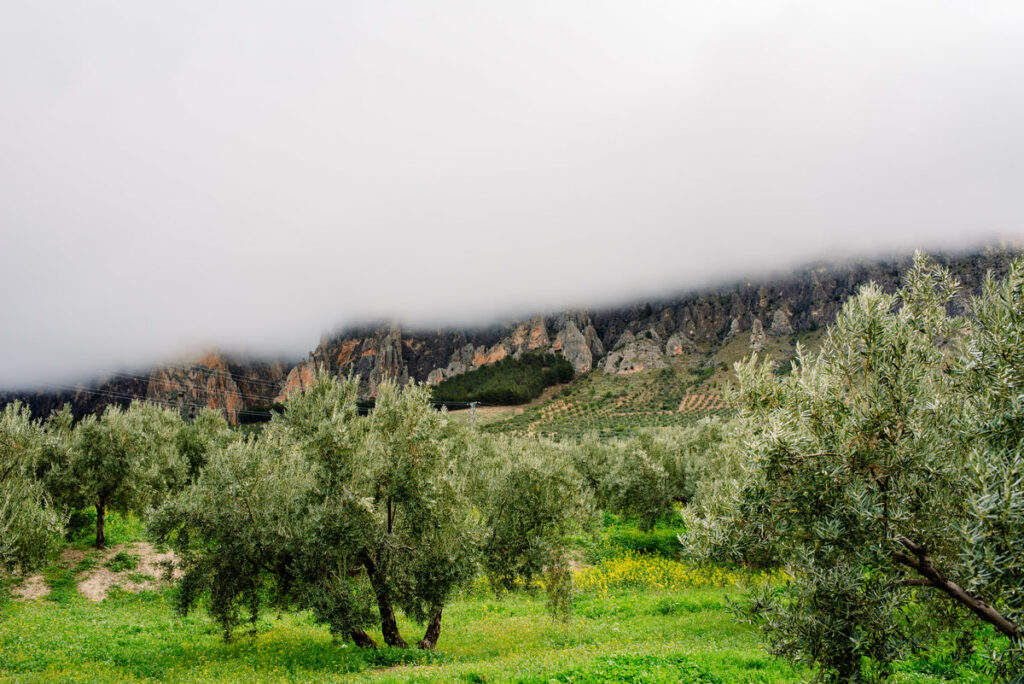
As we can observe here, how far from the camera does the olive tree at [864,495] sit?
747 centimetres

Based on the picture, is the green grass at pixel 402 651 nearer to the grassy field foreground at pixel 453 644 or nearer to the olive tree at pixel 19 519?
the grassy field foreground at pixel 453 644

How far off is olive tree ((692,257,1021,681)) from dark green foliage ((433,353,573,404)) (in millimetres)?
134125

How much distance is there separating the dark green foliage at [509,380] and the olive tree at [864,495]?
134125mm

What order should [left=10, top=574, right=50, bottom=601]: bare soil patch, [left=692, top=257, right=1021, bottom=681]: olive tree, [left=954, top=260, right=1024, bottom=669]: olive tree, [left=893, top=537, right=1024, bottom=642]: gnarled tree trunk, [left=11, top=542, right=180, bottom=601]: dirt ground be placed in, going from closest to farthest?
1. [left=954, top=260, right=1024, bottom=669]: olive tree
2. [left=893, top=537, right=1024, bottom=642]: gnarled tree trunk
3. [left=692, top=257, right=1021, bottom=681]: olive tree
4. [left=10, top=574, right=50, bottom=601]: bare soil patch
5. [left=11, top=542, right=180, bottom=601]: dirt ground

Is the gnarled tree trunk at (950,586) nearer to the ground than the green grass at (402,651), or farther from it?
farther from it

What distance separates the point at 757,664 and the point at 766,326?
141126 mm

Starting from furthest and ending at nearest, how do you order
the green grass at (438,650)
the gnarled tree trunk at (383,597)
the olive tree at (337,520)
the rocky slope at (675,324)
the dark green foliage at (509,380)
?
the dark green foliage at (509,380)
the rocky slope at (675,324)
the gnarled tree trunk at (383,597)
the olive tree at (337,520)
the green grass at (438,650)

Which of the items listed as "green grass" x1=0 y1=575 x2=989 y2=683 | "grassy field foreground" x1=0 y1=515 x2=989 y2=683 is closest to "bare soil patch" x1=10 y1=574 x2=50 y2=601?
"grassy field foreground" x1=0 y1=515 x2=989 y2=683

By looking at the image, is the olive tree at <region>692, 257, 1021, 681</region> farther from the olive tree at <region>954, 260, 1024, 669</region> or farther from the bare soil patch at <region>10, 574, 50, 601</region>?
the bare soil patch at <region>10, 574, 50, 601</region>

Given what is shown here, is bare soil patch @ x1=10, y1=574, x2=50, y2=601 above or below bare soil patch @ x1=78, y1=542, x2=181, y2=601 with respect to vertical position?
above

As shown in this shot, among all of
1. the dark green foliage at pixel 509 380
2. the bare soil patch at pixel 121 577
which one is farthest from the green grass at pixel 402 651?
the dark green foliage at pixel 509 380

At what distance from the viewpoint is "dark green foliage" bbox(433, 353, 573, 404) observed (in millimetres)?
143625

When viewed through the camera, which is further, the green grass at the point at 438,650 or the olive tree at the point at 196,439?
the olive tree at the point at 196,439

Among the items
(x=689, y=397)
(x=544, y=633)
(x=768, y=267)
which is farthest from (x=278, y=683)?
(x=768, y=267)
